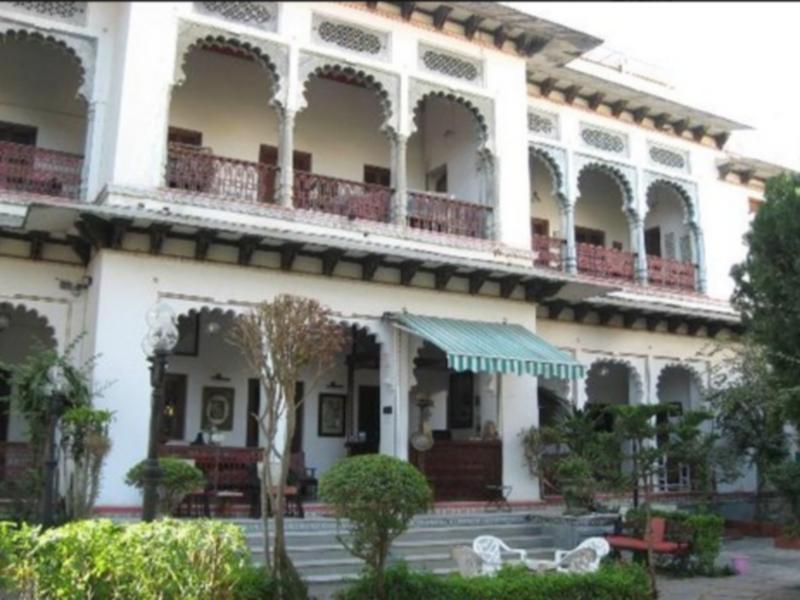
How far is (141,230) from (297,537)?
4840 millimetres

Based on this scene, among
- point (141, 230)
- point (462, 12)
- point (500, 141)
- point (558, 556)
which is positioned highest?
point (462, 12)

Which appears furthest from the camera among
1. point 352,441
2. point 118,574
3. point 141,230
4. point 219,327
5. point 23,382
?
point 352,441

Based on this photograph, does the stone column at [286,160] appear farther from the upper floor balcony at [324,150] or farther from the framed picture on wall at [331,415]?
the framed picture on wall at [331,415]

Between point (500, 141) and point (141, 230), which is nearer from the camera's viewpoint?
point (141, 230)

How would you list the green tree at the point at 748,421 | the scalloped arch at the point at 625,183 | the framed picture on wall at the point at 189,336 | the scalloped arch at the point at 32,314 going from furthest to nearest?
the scalloped arch at the point at 625,183 < the green tree at the point at 748,421 < the framed picture on wall at the point at 189,336 < the scalloped arch at the point at 32,314

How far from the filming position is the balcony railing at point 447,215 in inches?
605

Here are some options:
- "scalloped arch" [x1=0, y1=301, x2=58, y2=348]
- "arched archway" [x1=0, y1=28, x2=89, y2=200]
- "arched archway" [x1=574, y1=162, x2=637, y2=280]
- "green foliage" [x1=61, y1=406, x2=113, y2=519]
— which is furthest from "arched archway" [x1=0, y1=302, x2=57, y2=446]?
"arched archway" [x1=574, y1=162, x2=637, y2=280]

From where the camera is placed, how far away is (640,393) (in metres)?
19.1

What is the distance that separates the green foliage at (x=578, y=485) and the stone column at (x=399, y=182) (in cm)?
484

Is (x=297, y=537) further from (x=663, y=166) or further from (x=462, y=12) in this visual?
(x=663, y=166)

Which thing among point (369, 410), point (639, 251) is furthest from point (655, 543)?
point (639, 251)

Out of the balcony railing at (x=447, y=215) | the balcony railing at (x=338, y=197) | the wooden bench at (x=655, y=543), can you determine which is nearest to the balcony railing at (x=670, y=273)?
the balcony railing at (x=447, y=215)

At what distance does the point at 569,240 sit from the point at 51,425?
1132 centimetres

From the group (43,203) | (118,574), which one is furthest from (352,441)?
(118,574)
